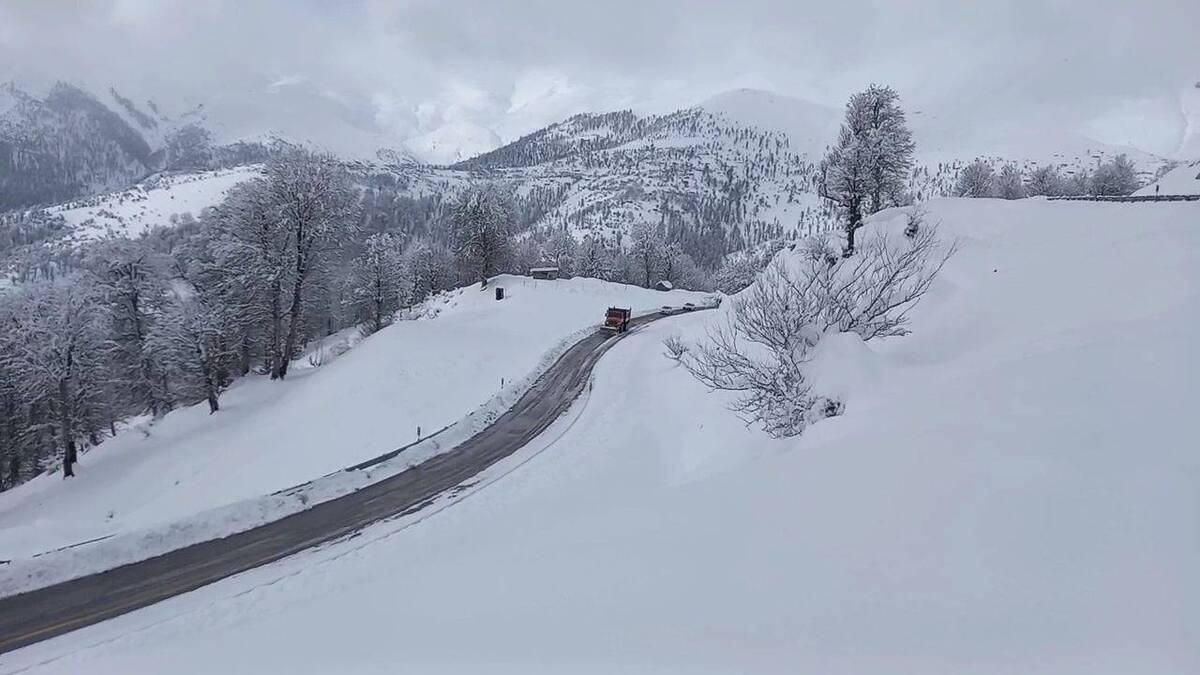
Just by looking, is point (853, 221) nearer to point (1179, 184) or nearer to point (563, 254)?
point (1179, 184)

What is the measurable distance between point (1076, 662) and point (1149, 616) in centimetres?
92

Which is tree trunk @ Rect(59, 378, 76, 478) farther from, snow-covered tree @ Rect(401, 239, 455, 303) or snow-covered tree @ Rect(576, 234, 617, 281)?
snow-covered tree @ Rect(576, 234, 617, 281)

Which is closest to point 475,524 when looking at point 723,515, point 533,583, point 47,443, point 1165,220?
point 533,583

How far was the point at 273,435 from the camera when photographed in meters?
28.5

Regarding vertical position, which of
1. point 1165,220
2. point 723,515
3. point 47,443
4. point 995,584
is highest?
point 1165,220

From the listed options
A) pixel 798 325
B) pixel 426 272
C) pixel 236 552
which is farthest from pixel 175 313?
pixel 426 272

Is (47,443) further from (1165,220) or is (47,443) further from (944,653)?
(1165,220)

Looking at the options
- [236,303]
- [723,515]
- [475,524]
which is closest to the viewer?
[723,515]

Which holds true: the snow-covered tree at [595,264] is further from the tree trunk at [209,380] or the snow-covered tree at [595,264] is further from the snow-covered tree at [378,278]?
the tree trunk at [209,380]

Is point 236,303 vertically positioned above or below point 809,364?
above

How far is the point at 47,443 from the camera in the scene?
42125 mm

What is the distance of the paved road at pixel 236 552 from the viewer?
1257 cm

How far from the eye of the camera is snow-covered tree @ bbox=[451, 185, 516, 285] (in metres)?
67.6

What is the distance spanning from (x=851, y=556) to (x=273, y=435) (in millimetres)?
28715
